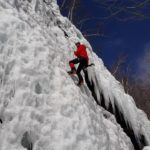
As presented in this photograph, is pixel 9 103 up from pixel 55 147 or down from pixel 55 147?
up

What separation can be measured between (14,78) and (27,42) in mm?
972

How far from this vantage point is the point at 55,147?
5289 mm

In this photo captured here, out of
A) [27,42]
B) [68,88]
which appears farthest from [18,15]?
[68,88]

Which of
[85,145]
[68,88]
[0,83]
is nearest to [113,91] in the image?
[68,88]

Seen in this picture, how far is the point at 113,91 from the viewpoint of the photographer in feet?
32.2

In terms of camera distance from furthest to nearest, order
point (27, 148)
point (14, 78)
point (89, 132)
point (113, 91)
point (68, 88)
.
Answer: point (113, 91), point (68, 88), point (89, 132), point (14, 78), point (27, 148)

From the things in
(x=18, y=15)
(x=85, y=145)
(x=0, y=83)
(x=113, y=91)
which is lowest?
(x=113, y=91)

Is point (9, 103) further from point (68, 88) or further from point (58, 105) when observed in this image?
point (68, 88)

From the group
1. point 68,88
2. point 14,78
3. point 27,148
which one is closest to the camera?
point 27,148

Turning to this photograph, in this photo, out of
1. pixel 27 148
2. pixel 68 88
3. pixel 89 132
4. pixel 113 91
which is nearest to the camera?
pixel 27 148

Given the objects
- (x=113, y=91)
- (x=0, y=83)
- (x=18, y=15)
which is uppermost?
(x=18, y=15)

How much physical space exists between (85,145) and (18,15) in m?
2.80

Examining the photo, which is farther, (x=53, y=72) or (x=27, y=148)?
(x=53, y=72)

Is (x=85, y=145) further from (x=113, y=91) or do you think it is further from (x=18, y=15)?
(x=113, y=91)
